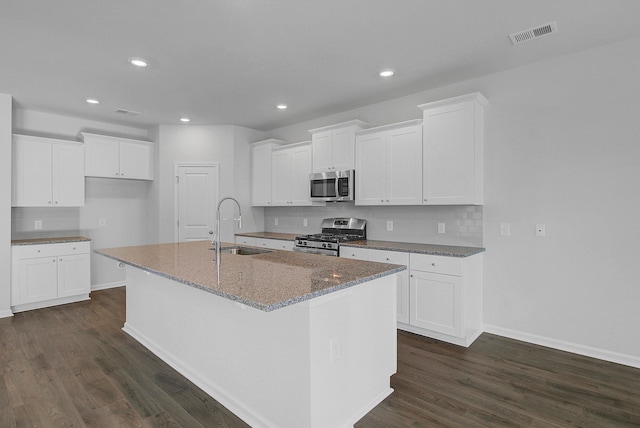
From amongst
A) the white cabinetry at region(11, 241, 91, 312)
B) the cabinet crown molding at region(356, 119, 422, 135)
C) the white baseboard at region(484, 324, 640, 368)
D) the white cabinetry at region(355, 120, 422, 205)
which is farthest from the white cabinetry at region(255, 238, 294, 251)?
the white baseboard at region(484, 324, 640, 368)

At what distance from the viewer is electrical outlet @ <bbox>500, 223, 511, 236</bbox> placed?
11.1 feet

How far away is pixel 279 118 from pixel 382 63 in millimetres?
2341

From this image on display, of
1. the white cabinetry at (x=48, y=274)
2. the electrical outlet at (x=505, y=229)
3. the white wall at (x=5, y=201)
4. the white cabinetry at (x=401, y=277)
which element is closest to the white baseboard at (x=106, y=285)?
the white cabinetry at (x=48, y=274)

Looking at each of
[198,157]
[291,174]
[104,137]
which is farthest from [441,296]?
[104,137]

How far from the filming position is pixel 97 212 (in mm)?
5324

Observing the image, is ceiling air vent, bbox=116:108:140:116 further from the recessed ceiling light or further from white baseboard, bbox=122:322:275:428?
white baseboard, bbox=122:322:275:428

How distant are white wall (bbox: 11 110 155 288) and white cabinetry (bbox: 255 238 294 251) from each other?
1.94 meters

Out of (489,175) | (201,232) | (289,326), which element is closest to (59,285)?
(201,232)

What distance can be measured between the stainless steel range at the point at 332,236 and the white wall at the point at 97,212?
2847 mm

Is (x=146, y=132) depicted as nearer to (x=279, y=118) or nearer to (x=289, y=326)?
(x=279, y=118)

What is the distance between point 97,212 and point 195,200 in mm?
1482

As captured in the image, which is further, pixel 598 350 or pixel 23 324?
pixel 23 324

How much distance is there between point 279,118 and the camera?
5.20 m

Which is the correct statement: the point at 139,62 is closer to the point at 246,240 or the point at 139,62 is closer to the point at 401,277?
the point at 246,240
